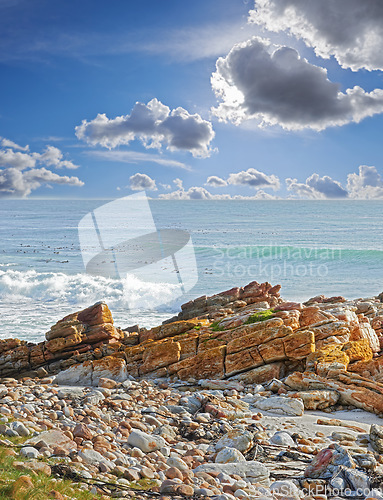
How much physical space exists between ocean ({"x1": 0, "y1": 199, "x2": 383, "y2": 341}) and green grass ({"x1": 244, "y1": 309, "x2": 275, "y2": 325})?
35.1 ft

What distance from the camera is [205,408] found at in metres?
9.35

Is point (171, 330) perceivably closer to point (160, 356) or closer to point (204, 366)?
point (160, 356)

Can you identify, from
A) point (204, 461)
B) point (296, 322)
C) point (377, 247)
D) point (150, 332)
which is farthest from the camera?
point (377, 247)

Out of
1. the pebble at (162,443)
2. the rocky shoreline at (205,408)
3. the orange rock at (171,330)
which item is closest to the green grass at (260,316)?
the rocky shoreline at (205,408)

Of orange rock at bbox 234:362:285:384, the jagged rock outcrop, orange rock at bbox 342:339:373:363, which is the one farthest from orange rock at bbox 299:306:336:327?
the jagged rock outcrop

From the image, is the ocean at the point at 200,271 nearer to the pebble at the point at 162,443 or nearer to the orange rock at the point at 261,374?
the orange rock at the point at 261,374

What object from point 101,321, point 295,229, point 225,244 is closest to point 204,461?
point 101,321

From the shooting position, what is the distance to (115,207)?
15.1m

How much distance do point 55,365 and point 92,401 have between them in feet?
24.1

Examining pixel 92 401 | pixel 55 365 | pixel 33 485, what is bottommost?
pixel 55 365

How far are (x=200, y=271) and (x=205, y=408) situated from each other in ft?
111

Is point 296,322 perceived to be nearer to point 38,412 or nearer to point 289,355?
point 289,355

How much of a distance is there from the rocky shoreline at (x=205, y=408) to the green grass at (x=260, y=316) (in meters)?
0.03

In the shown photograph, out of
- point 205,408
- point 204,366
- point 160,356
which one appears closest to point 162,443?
point 205,408
